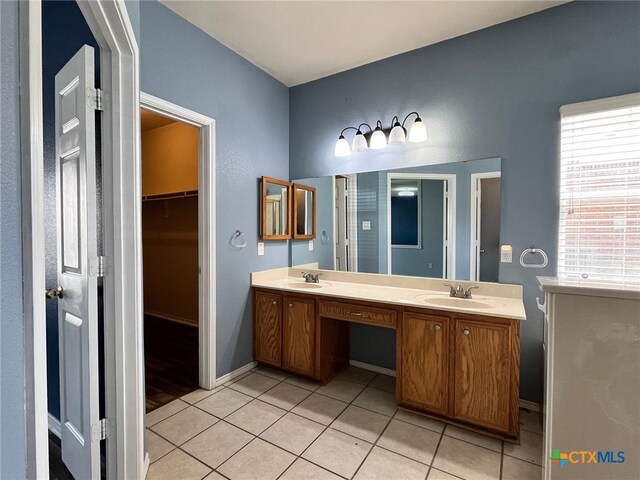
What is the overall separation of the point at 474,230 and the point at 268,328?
190 cm

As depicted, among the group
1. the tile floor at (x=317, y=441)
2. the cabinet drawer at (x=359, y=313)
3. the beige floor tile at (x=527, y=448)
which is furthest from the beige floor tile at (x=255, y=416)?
the beige floor tile at (x=527, y=448)

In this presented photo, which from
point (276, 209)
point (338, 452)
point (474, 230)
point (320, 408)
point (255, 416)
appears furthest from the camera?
point (276, 209)

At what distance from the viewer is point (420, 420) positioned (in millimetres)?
2057

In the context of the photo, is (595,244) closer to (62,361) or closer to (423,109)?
(423,109)

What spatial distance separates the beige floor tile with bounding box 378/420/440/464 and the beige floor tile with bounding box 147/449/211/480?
3.33 ft

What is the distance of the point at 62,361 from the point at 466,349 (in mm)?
2257

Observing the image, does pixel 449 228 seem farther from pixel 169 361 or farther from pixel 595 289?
pixel 169 361

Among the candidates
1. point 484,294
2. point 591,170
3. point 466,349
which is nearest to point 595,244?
point 591,170

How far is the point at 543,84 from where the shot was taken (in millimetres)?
2076

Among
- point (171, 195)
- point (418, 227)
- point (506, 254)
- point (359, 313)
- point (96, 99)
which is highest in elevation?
point (96, 99)

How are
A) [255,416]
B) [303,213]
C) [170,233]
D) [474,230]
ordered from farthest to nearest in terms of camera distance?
[170,233], [303,213], [474,230], [255,416]

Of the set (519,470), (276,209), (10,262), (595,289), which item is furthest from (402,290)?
(10,262)

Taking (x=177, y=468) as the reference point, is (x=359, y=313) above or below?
above

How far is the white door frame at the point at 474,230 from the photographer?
91.8 inches
